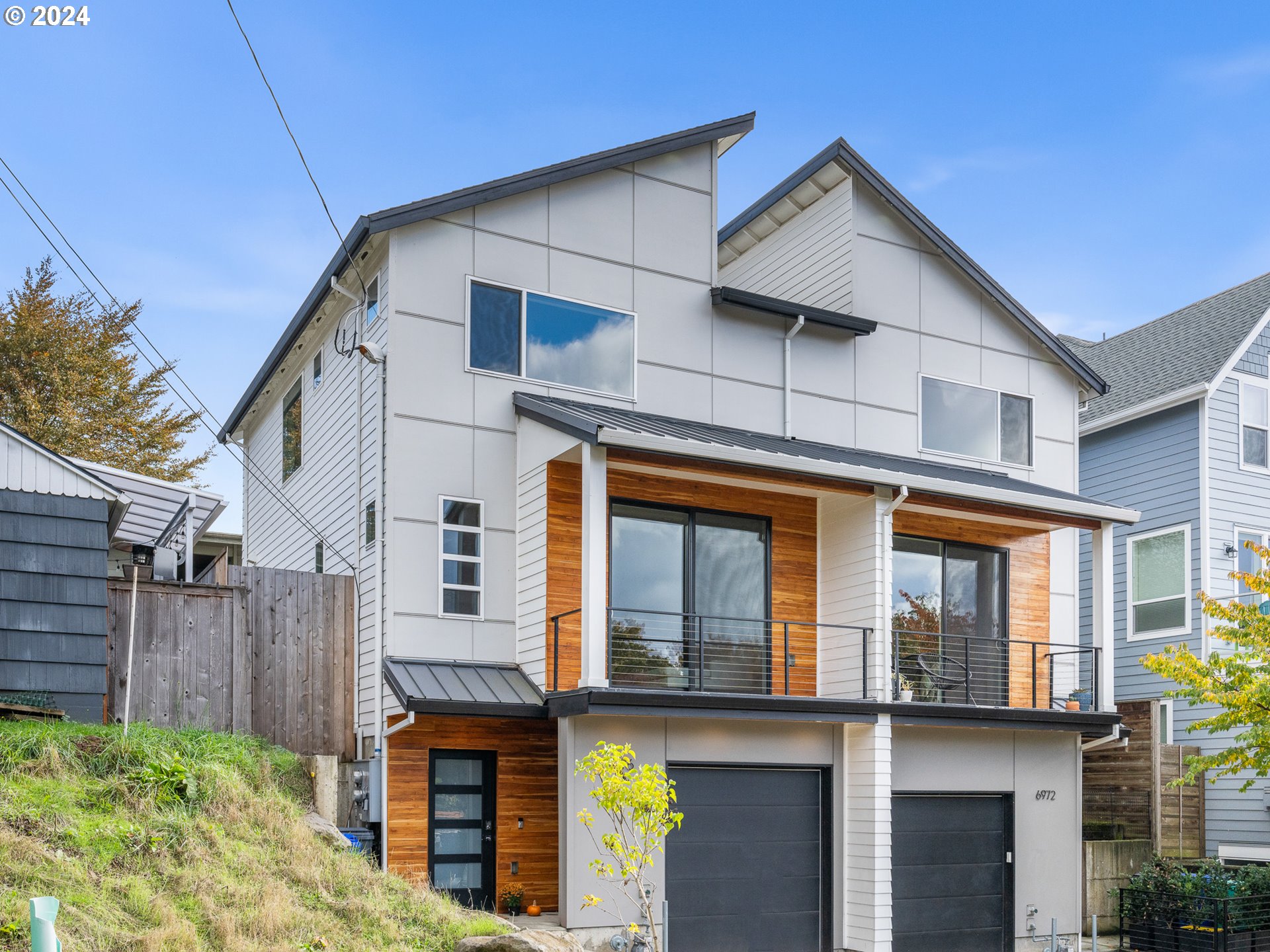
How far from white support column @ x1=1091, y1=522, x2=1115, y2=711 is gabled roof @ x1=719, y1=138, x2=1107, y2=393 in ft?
11.8

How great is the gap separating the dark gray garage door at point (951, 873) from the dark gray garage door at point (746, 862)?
1252 millimetres

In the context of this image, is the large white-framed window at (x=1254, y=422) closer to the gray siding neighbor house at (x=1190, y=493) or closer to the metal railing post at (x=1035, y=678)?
the gray siding neighbor house at (x=1190, y=493)

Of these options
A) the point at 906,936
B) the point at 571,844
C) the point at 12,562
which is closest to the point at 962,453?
the point at 906,936

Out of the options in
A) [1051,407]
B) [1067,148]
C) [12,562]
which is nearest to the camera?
[12,562]

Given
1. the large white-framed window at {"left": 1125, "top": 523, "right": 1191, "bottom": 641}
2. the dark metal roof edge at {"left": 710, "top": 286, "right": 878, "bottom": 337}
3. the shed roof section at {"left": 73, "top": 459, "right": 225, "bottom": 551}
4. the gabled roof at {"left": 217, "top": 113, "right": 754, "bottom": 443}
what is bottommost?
the large white-framed window at {"left": 1125, "top": 523, "right": 1191, "bottom": 641}

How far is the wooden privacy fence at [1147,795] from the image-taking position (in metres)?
19.6

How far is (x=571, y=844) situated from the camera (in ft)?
44.5

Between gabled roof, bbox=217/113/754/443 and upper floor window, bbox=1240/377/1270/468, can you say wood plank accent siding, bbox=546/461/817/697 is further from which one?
upper floor window, bbox=1240/377/1270/468

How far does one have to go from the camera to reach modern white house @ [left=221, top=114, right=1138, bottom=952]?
14602 millimetres

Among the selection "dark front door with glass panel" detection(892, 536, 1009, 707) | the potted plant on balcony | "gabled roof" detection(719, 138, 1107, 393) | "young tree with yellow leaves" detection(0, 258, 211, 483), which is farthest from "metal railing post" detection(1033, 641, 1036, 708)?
"young tree with yellow leaves" detection(0, 258, 211, 483)

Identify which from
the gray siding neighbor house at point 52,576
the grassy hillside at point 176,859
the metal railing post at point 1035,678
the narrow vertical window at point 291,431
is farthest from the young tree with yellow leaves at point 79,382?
the metal railing post at point 1035,678

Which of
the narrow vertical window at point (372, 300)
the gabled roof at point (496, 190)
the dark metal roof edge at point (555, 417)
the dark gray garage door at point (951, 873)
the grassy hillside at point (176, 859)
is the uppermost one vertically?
the gabled roof at point (496, 190)

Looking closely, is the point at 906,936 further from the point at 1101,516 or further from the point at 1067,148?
the point at 1067,148

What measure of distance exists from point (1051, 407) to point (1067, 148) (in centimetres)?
651
